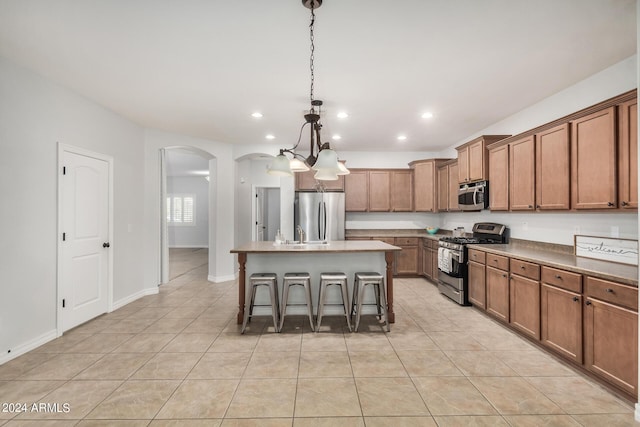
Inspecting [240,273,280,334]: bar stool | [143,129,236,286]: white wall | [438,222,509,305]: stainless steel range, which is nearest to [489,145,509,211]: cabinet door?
[438,222,509,305]: stainless steel range

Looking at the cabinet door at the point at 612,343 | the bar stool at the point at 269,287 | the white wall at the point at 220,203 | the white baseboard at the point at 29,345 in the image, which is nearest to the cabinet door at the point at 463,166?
the cabinet door at the point at 612,343

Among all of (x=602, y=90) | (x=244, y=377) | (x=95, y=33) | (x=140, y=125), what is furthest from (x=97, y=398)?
(x=602, y=90)

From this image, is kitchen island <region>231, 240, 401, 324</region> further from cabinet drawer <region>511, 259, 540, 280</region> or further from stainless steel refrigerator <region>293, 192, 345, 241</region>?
stainless steel refrigerator <region>293, 192, 345, 241</region>

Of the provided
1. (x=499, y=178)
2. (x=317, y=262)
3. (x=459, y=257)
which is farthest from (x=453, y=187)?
(x=317, y=262)

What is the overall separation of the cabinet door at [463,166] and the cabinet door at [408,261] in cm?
180

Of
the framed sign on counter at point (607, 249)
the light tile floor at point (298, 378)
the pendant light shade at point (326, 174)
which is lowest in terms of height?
the light tile floor at point (298, 378)

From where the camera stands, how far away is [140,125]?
485 cm

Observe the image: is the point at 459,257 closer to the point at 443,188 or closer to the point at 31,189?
the point at 443,188

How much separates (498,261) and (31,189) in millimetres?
5064

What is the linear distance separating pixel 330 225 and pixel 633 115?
443 cm

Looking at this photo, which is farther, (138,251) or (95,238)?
(138,251)

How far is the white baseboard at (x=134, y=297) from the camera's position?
4.30 metres

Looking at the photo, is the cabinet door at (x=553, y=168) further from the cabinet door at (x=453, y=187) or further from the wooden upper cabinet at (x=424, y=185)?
the wooden upper cabinet at (x=424, y=185)

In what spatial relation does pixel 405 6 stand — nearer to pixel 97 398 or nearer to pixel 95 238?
pixel 97 398
